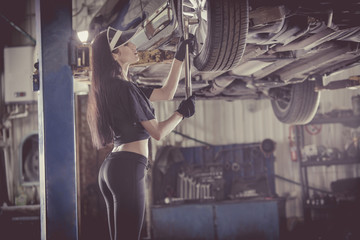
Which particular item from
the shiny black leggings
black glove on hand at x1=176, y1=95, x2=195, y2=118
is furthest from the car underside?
the shiny black leggings

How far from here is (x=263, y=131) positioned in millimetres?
5922

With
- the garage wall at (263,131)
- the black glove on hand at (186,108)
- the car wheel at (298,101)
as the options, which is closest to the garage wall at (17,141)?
the garage wall at (263,131)

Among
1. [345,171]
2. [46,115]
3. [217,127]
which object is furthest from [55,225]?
[345,171]

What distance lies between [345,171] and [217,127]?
2.36m

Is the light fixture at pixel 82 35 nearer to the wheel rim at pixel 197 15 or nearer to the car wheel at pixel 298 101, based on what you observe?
the wheel rim at pixel 197 15

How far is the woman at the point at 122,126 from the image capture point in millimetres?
1494

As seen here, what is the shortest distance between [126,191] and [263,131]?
4774mm

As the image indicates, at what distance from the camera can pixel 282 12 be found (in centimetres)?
170

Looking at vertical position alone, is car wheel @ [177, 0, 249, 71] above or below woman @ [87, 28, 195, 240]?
above

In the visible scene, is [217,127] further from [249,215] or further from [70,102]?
[70,102]

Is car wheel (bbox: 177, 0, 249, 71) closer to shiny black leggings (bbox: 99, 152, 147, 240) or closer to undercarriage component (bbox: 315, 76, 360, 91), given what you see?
shiny black leggings (bbox: 99, 152, 147, 240)

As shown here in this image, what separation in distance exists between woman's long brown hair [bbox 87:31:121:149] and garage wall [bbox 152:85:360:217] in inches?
167

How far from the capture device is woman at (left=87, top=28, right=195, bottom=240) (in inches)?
58.8

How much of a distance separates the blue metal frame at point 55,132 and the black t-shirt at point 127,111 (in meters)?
0.77
